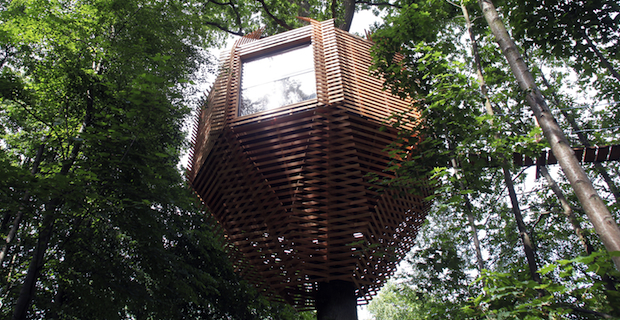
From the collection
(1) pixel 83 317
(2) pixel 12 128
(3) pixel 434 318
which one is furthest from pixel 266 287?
(2) pixel 12 128

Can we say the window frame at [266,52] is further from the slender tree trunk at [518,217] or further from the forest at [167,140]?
the slender tree trunk at [518,217]

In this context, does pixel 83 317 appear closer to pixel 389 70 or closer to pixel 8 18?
pixel 8 18

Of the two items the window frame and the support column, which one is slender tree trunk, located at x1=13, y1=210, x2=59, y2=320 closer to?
the window frame

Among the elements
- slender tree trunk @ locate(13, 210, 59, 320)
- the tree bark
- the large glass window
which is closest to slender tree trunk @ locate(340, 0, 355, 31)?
the tree bark

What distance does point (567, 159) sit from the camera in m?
2.61

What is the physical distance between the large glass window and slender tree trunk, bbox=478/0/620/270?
2798 millimetres

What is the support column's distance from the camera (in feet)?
18.4

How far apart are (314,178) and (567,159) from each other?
10.2ft

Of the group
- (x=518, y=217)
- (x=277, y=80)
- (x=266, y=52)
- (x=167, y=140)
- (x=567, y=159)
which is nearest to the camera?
(x=567, y=159)

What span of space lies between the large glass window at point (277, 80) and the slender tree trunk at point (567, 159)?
9.18 ft

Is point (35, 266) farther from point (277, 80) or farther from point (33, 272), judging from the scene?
point (277, 80)

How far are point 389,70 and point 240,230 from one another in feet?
10.3

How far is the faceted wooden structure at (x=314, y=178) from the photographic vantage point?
516 centimetres

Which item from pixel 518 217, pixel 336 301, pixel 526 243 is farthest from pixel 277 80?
pixel 526 243
